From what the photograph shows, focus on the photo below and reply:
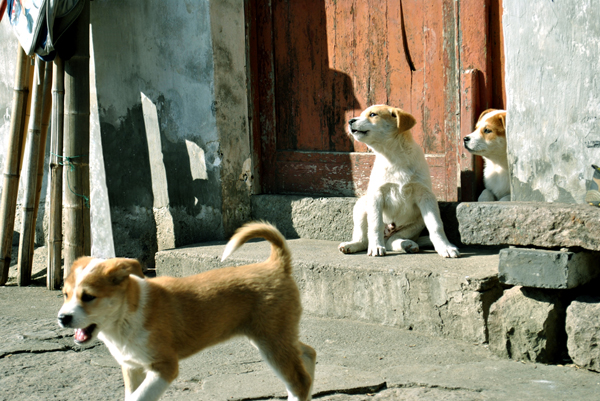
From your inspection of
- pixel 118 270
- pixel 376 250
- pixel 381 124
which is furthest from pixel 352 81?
pixel 118 270

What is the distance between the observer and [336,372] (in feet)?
11.0

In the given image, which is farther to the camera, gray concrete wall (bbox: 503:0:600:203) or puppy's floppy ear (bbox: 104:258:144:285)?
gray concrete wall (bbox: 503:0:600:203)

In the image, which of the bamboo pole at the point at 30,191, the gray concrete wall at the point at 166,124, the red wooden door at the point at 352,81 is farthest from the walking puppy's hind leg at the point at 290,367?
the bamboo pole at the point at 30,191

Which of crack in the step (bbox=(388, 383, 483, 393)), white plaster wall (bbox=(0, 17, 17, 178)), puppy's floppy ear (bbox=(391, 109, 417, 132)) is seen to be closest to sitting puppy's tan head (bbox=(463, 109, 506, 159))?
puppy's floppy ear (bbox=(391, 109, 417, 132))

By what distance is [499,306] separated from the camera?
135 inches

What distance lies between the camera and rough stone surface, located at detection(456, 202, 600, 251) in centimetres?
305

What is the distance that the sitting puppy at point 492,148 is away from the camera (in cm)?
428

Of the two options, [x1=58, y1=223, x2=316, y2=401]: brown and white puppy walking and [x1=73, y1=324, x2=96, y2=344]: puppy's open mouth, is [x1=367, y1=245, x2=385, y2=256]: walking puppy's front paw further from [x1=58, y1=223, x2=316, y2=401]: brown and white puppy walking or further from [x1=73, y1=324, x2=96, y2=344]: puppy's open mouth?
[x1=73, y1=324, x2=96, y2=344]: puppy's open mouth

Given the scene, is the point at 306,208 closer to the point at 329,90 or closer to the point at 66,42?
the point at 329,90

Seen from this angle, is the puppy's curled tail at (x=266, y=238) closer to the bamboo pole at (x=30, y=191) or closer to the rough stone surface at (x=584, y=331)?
the rough stone surface at (x=584, y=331)

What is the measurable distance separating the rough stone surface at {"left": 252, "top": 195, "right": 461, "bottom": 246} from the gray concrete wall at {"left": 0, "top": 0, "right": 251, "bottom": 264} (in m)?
0.22

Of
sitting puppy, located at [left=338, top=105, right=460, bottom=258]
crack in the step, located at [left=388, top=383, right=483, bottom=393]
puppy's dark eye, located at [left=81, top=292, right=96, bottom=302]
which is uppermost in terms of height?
sitting puppy, located at [left=338, top=105, right=460, bottom=258]

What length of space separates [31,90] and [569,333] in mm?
4900

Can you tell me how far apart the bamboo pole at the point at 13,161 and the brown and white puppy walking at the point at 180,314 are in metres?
3.23
